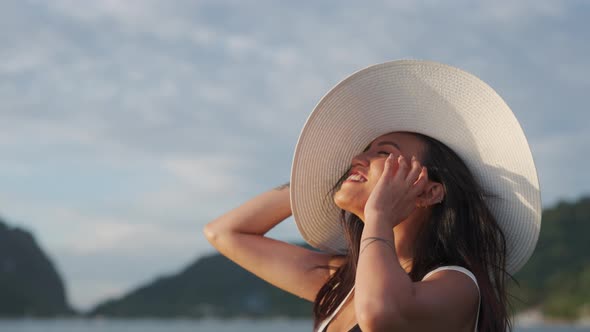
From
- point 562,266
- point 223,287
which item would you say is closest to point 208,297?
point 223,287

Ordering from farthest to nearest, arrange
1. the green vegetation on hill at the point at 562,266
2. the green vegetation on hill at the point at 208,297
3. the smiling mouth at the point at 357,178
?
the green vegetation on hill at the point at 208,297 < the green vegetation on hill at the point at 562,266 < the smiling mouth at the point at 357,178

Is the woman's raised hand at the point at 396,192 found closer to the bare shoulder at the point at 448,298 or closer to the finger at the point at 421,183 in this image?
the finger at the point at 421,183

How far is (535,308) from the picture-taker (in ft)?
297

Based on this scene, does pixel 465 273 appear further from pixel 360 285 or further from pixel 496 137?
pixel 496 137

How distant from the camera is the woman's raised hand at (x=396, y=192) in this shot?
251cm

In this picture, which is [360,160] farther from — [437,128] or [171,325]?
[171,325]

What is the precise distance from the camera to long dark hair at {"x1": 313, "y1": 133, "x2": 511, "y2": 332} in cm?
260

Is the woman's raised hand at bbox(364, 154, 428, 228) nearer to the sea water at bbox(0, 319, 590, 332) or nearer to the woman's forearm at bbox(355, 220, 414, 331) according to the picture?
the woman's forearm at bbox(355, 220, 414, 331)

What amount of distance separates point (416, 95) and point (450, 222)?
467 millimetres

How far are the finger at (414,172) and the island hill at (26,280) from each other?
88.0 meters

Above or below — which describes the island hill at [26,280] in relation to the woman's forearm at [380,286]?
above

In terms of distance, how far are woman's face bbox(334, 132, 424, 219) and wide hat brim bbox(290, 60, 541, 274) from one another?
50 mm

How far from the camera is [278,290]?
118 m

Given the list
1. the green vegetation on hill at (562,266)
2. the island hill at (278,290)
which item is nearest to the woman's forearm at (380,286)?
the island hill at (278,290)
